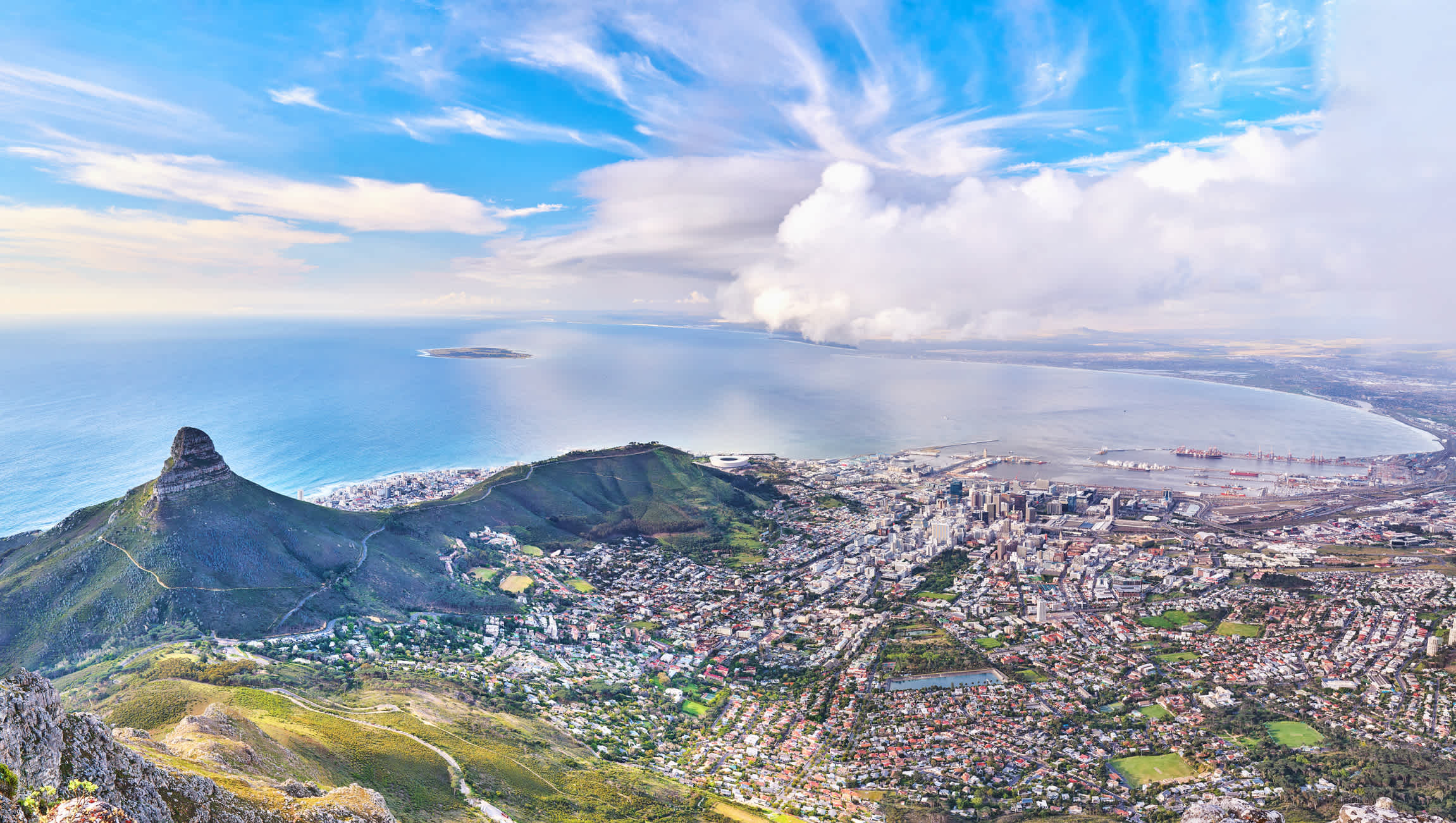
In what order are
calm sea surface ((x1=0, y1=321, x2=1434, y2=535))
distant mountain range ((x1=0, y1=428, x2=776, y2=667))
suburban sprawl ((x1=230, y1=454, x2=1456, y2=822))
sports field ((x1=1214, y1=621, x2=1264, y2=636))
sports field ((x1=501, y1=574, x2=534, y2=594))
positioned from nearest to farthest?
1. suburban sprawl ((x1=230, y1=454, x2=1456, y2=822))
2. distant mountain range ((x1=0, y1=428, x2=776, y2=667))
3. sports field ((x1=1214, y1=621, x2=1264, y2=636))
4. sports field ((x1=501, y1=574, x2=534, y2=594))
5. calm sea surface ((x1=0, y1=321, x2=1434, y2=535))

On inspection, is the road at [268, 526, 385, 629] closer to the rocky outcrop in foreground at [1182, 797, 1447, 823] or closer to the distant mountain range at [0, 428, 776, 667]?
the distant mountain range at [0, 428, 776, 667]

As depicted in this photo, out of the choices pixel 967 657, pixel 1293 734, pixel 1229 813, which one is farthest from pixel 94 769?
pixel 1293 734

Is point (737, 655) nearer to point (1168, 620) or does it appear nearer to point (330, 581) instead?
point (330, 581)

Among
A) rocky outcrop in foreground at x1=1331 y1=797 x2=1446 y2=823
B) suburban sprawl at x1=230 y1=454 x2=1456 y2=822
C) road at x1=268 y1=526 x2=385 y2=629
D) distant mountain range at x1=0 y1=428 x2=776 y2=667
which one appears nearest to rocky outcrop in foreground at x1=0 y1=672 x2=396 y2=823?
suburban sprawl at x1=230 y1=454 x2=1456 y2=822

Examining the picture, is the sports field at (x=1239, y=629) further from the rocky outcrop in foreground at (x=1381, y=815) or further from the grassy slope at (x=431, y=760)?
the grassy slope at (x=431, y=760)

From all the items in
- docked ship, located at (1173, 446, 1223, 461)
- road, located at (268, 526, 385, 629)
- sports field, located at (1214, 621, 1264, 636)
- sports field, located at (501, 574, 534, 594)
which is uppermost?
road, located at (268, 526, 385, 629)

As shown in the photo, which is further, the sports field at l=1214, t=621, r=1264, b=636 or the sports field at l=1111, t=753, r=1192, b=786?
the sports field at l=1214, t=621, r=1264, b=636

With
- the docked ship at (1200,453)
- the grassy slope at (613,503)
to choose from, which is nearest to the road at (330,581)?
the grassy slope at (613,503)
